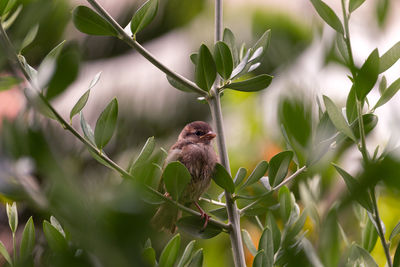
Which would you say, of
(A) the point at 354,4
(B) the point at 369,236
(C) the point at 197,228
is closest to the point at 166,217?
(C) the point at 197,228

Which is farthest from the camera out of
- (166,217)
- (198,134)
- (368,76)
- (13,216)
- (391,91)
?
(198,134)

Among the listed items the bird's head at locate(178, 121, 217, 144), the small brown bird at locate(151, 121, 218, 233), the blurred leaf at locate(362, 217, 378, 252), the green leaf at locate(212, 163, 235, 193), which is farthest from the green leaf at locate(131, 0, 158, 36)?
the bird's head at locate(178, 121, 217, 144)

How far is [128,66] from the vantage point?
251 inches

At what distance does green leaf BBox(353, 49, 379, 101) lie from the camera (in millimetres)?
512

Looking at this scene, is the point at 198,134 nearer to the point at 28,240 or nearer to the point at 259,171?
the point at 259,171

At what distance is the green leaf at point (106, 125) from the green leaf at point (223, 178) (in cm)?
19

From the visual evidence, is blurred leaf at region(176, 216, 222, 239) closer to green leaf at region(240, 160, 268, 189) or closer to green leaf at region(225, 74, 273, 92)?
green leaf at region(240, 160, 268, 189)

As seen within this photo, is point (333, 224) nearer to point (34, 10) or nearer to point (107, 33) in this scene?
point (34, 10)

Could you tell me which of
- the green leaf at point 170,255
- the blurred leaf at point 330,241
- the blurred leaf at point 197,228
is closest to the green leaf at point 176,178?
the green leaf at point 170,255

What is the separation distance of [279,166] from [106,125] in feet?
1.01

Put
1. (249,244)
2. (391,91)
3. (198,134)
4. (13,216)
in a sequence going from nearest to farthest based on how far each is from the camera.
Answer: (391,91), (13,216), (249,244), (198,134)

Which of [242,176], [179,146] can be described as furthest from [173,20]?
[242,176]

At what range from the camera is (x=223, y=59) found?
2.80 ft

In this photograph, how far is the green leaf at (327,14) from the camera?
2.18ft
